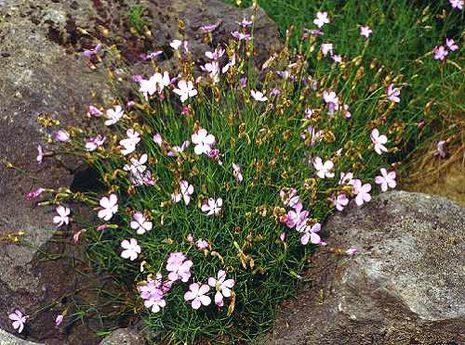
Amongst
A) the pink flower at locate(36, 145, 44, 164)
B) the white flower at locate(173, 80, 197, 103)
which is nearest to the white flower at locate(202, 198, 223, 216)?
the white flower at locate(173, 80, 197, 103)

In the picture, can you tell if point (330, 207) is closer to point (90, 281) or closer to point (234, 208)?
point (234, 208)

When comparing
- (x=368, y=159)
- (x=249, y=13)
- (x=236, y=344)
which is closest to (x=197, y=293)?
(x=236, y=344)

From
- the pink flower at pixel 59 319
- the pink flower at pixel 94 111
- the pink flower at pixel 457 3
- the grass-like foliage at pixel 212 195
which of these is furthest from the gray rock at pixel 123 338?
the pink flower at pixel 457 3

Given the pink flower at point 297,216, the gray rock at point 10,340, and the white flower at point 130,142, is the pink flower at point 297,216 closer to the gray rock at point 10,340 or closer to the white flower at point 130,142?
the white flower at point 130,142

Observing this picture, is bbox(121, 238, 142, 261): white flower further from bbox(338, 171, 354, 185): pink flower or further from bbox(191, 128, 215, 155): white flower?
bbox(338, 171, 354, 185): pink flower

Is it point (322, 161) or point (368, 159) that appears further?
point (368, 159)

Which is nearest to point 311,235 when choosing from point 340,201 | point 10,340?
point 340,201

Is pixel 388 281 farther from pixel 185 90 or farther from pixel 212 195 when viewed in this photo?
Result: pixel 185 90
